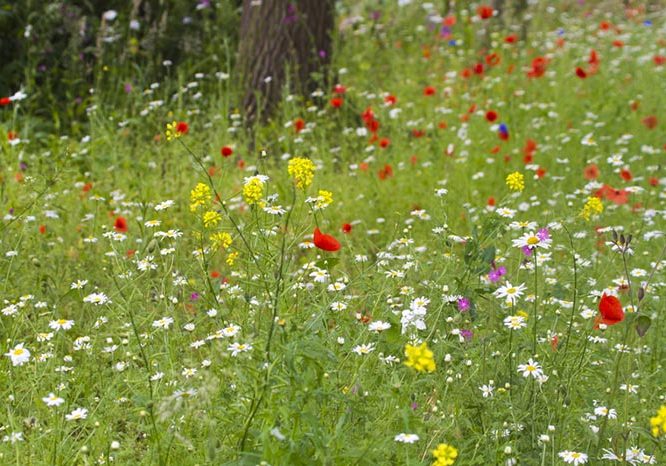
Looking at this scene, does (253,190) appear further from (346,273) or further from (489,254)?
(346,273)

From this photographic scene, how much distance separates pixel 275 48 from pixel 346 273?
10.4 ft

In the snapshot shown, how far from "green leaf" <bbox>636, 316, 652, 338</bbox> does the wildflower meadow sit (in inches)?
1.7

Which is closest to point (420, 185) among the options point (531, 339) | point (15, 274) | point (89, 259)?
point (89, 259)

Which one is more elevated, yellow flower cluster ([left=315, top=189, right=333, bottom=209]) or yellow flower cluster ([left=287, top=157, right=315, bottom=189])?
yellow flower cluster ([left=287, top=157, right=315, bottom=189])

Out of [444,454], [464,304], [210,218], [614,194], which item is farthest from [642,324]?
[614,194]

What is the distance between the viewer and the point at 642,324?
222 cm

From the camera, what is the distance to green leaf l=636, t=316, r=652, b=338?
2193 millimetres

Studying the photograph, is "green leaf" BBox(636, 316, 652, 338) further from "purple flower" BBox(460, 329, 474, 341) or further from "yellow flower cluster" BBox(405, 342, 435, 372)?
"yellow flower cluster" BBox(405, 342, 435, 372)

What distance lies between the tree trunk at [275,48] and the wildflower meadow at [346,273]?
12 cm

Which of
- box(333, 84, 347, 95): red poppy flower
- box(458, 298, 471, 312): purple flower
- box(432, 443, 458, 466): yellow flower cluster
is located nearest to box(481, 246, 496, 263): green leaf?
box(458, 298, 471, 312): purple flower

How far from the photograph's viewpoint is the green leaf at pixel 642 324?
2193mm

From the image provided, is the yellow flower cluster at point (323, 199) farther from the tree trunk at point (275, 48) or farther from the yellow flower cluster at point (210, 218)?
the tree trunk at point (275, 48)

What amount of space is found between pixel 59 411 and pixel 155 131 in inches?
150

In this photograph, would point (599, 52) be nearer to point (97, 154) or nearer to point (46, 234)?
point (97, 154)
